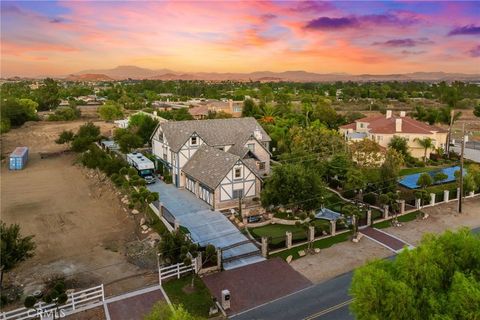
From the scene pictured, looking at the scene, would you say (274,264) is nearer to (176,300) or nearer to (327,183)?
(176,300)

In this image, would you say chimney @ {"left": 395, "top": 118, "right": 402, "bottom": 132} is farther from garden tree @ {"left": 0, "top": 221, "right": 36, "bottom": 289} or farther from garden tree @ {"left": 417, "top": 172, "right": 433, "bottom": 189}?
garden tree @ {"left": 0, "top": 221, "right": 36, "bottom": 289}

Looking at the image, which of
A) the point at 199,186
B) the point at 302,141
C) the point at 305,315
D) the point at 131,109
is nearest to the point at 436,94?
the point at 131,109

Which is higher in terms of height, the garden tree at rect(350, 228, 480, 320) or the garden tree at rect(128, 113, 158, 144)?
the garden tree at rect(128, 113, 158, 144)

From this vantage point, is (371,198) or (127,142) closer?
(371,198)

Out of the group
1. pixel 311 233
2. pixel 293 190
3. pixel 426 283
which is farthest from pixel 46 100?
pixel 426 283

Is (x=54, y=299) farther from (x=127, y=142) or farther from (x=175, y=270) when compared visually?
(x=127, y=142)

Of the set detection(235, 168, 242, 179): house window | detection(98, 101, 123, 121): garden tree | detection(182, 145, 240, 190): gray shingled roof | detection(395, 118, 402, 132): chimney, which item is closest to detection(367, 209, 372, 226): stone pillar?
detection(235, 168, 242, 179): house window

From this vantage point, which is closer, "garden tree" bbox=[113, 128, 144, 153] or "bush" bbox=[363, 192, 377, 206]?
"bush" bbox=[363, 192, 377, 206]
